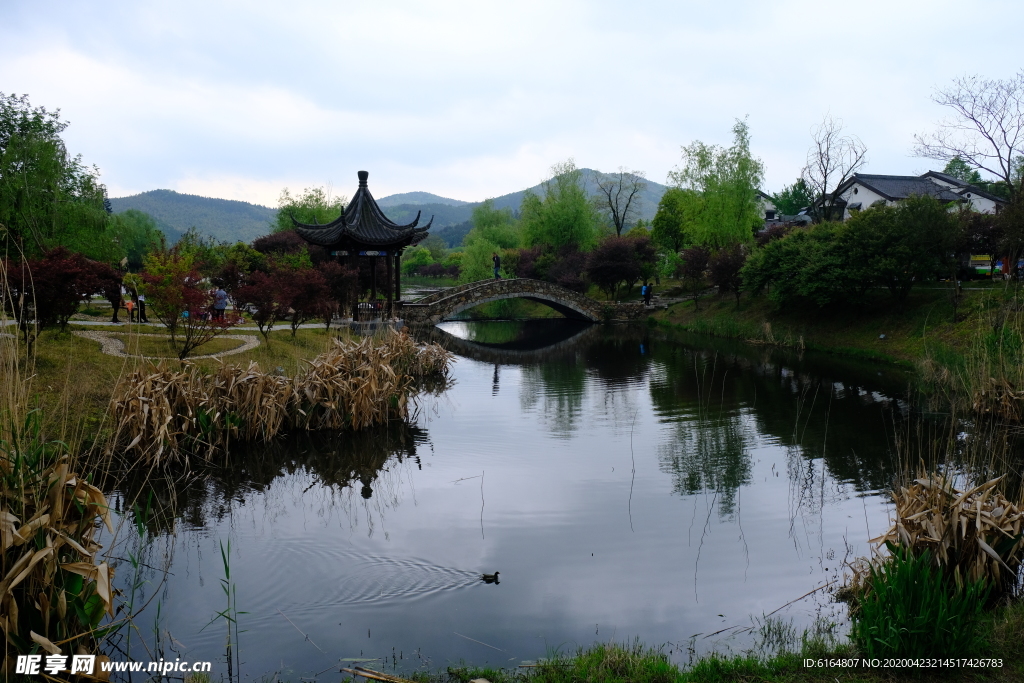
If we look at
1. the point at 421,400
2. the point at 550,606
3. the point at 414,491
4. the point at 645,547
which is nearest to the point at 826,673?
the point at 550,606

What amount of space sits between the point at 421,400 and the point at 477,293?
655 inches

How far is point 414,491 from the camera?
9148 millimetres

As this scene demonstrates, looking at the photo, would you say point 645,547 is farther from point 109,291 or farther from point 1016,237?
point 1016,237

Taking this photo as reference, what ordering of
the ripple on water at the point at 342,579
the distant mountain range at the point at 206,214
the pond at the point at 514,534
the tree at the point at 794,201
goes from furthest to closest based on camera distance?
the distant mountain range at the point at 206,214 < the tree at the point at 794,201 < the ripple on water at the point at 342,579 < the pond at the point at 514,534

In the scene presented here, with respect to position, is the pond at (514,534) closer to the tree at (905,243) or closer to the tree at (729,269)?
the tree at (905,243)

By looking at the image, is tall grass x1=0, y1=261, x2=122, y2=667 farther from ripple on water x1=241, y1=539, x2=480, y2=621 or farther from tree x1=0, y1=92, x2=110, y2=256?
tree x1=0, y1=92, x2=110, y2=256

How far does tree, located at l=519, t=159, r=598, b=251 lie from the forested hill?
75180mm

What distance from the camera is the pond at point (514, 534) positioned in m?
5.40

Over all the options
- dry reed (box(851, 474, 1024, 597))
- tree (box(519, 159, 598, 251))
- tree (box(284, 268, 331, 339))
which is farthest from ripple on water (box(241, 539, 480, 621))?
tree (box(519, 159, 598, 251))

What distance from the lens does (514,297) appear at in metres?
33.8

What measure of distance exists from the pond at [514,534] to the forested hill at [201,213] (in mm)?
107273

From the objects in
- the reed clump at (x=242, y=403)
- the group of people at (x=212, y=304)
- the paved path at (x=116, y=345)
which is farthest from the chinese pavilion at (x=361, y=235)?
the reed clump at (x=242, y=403)

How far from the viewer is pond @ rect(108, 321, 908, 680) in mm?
5402

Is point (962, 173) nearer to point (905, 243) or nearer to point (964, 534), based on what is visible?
point (905, 243)
